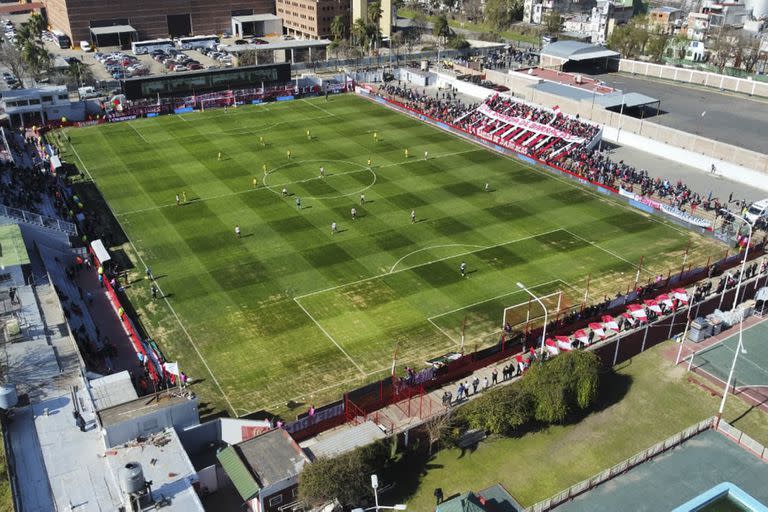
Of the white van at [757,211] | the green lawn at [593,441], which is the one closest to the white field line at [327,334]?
the green lawn at [593,441]

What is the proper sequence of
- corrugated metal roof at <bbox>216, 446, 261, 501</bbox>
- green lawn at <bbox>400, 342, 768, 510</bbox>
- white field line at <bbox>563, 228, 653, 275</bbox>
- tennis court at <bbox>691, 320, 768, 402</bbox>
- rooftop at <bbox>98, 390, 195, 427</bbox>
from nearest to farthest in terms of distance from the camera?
corrugated metal roof at <bbox>216, 446, 261, 501</bbox> < rooftop at <bbox>98, 390, 195, 427</bbox> < green lawn at <bbox>400, 342, 768, 510</bbox> < tennis court at <bbox>691, 320, 768, 402</bbox> < white field line at <bbox>563, 228, 653, 275</bbox>

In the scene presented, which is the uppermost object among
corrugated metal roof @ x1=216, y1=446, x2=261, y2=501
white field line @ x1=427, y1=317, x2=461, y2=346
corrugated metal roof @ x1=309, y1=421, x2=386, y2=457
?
corrugated metal roof @ x1=216, y1=446, x2=261, y2=501

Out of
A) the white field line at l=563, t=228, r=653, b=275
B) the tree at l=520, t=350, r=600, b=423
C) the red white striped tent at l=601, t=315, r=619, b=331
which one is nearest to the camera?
the tree at l=520, t=350, r=600, b=423

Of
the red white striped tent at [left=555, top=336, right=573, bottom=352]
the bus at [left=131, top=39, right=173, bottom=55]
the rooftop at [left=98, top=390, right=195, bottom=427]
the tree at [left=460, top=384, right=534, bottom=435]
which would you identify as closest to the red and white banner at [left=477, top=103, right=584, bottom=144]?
the red white striped tent at [left=555, top=336, right=573, bottom=352]

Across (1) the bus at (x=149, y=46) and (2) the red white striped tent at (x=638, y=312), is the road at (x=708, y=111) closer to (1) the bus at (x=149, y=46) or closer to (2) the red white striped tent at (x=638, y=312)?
(2) the red white striped tent at (x=638, y=312)

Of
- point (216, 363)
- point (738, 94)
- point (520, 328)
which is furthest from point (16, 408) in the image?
point (738, 94)

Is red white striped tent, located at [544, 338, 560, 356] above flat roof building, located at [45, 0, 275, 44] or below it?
below

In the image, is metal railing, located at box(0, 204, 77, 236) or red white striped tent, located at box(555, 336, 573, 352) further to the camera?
metal railing, located at box(0, 204, 77, 236)

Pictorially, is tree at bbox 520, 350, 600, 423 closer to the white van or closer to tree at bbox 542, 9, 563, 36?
the white van
